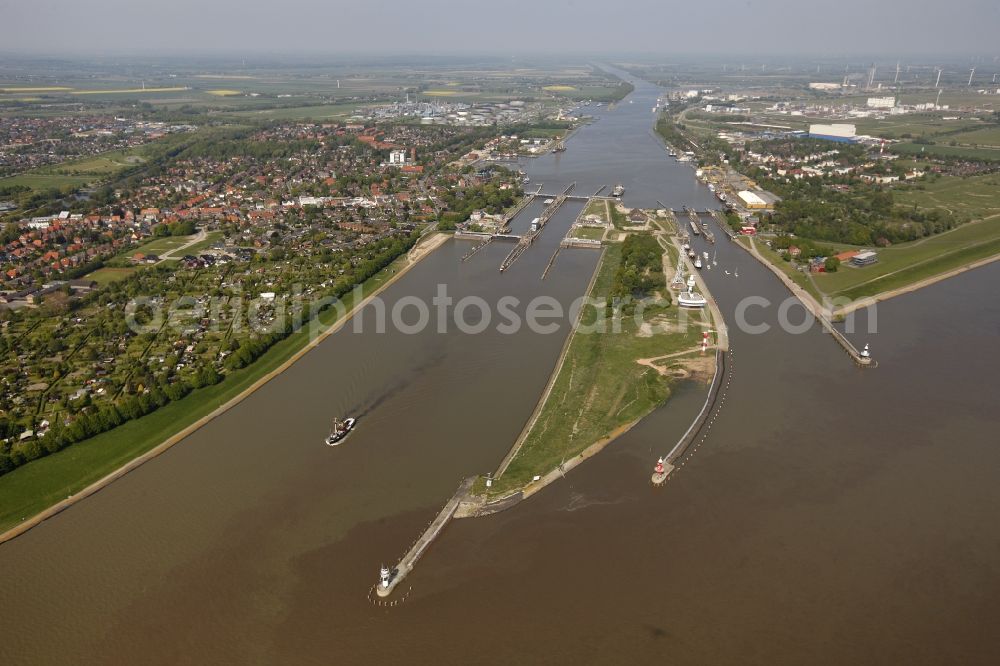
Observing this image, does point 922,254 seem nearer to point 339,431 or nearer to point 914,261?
point 914,261

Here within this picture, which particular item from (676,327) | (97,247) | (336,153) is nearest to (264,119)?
(336,153)

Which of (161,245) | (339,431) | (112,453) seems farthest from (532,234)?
(112,453)

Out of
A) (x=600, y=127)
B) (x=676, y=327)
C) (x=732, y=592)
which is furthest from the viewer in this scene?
(x=600, y=127)

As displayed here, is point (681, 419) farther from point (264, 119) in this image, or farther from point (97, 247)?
point (264, 119)

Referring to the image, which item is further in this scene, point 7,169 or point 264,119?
point 264,119

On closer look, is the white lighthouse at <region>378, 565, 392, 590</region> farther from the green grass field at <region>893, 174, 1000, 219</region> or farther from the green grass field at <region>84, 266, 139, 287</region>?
the green grass field at <region>893, 174, 1000, 219</region>

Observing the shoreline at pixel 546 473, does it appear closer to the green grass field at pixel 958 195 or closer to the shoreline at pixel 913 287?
the shoreline at pixel 913 287

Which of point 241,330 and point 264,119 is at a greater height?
point 264,119
